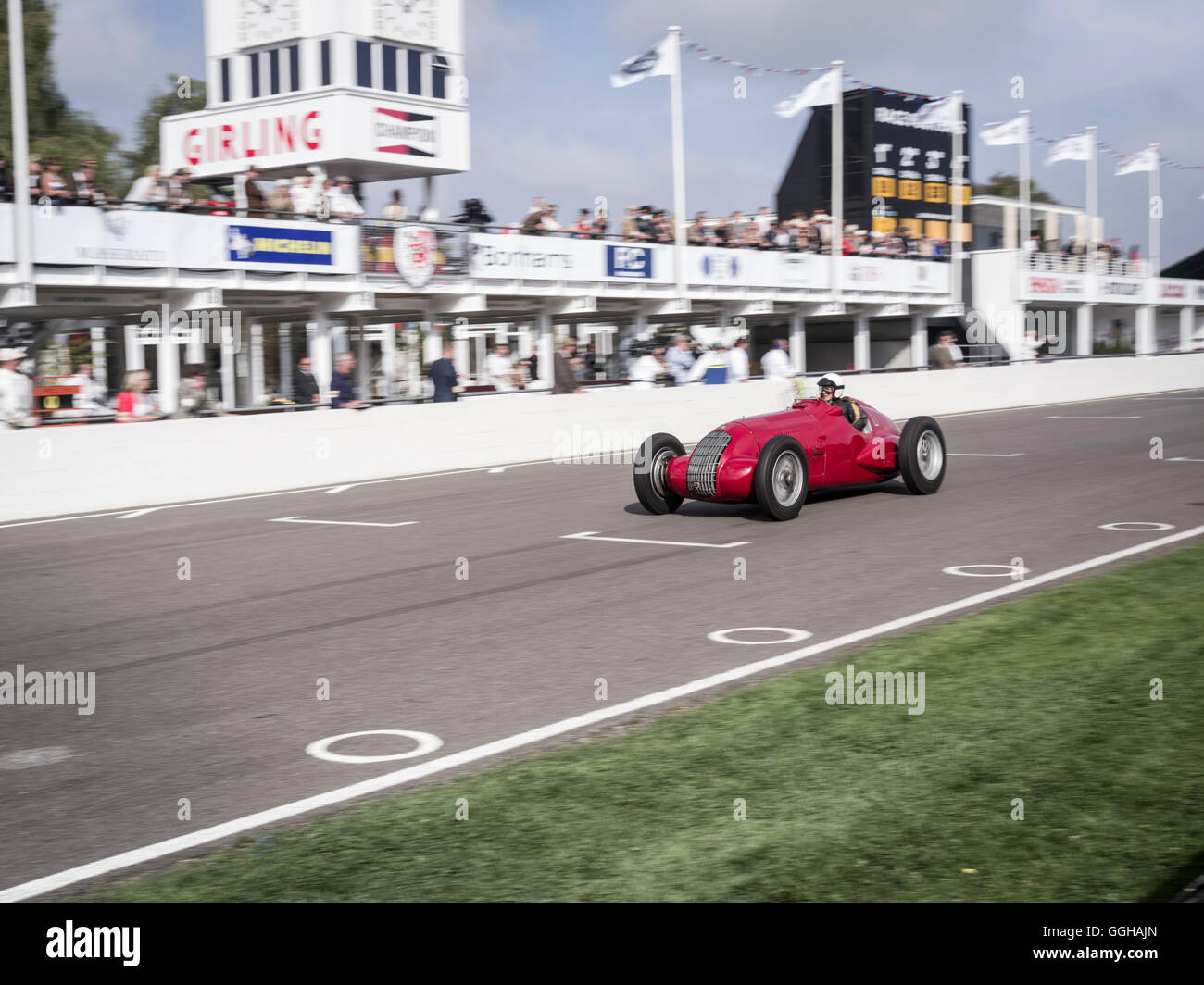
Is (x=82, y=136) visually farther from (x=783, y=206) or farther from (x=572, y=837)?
(x=572, y=837)

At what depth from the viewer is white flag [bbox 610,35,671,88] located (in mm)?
28219

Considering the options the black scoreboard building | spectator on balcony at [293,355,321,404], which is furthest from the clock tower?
the black scoreboard building

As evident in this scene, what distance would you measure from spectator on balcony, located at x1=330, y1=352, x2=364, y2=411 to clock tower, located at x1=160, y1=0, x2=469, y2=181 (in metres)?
16.1

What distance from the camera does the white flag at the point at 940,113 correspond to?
33.9 m

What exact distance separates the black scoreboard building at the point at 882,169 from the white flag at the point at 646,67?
26.0 m

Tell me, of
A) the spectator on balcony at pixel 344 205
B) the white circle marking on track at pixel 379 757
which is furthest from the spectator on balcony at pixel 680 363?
the white circle marking on track at pixel 379 757

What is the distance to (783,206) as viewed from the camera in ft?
193

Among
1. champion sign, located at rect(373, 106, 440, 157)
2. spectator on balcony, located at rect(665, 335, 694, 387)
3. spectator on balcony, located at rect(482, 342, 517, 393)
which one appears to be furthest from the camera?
champion sign, located at rect(373, 106, 440, 157)

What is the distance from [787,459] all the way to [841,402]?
1361 millimetres

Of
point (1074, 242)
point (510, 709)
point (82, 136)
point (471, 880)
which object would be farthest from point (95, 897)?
point (82, 136)

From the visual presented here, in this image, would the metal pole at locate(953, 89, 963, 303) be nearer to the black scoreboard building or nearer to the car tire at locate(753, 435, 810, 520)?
the black scoreboard building

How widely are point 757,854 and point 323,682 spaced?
313 cm

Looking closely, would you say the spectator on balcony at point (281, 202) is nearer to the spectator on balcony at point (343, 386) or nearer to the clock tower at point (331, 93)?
the clock tower at point (331, 93)

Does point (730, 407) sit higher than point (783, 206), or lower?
lower
